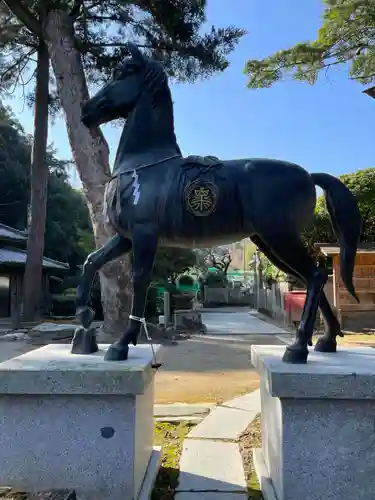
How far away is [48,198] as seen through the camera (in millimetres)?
23109

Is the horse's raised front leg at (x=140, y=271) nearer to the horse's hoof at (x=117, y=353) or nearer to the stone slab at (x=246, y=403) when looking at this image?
the horse's hoof at (x=117, y=353)

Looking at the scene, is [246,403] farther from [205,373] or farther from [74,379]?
[74,379]

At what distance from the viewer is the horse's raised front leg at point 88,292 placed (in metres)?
2.44

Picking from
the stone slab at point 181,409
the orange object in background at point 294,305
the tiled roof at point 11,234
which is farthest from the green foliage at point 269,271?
the stone slab at point 181,409

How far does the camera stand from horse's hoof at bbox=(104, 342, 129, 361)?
2.18m

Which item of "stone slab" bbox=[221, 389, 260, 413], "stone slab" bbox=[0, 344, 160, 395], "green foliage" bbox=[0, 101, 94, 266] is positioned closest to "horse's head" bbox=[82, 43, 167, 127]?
"stone slab" bbox=[0, 344, 160, 395]

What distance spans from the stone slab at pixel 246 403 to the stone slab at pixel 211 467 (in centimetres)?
101

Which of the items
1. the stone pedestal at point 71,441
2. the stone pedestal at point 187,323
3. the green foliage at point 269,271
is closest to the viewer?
the stone pedestal at point 71,441

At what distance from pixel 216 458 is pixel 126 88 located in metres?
2.31

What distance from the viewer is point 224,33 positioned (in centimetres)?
1112

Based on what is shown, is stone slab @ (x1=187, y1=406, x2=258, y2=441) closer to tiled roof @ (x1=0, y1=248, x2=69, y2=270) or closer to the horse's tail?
the horse's tail

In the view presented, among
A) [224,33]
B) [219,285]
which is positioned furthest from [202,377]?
[219,285]

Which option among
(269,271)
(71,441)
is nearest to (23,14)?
(71,441)

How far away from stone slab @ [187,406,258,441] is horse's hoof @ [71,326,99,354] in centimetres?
124
